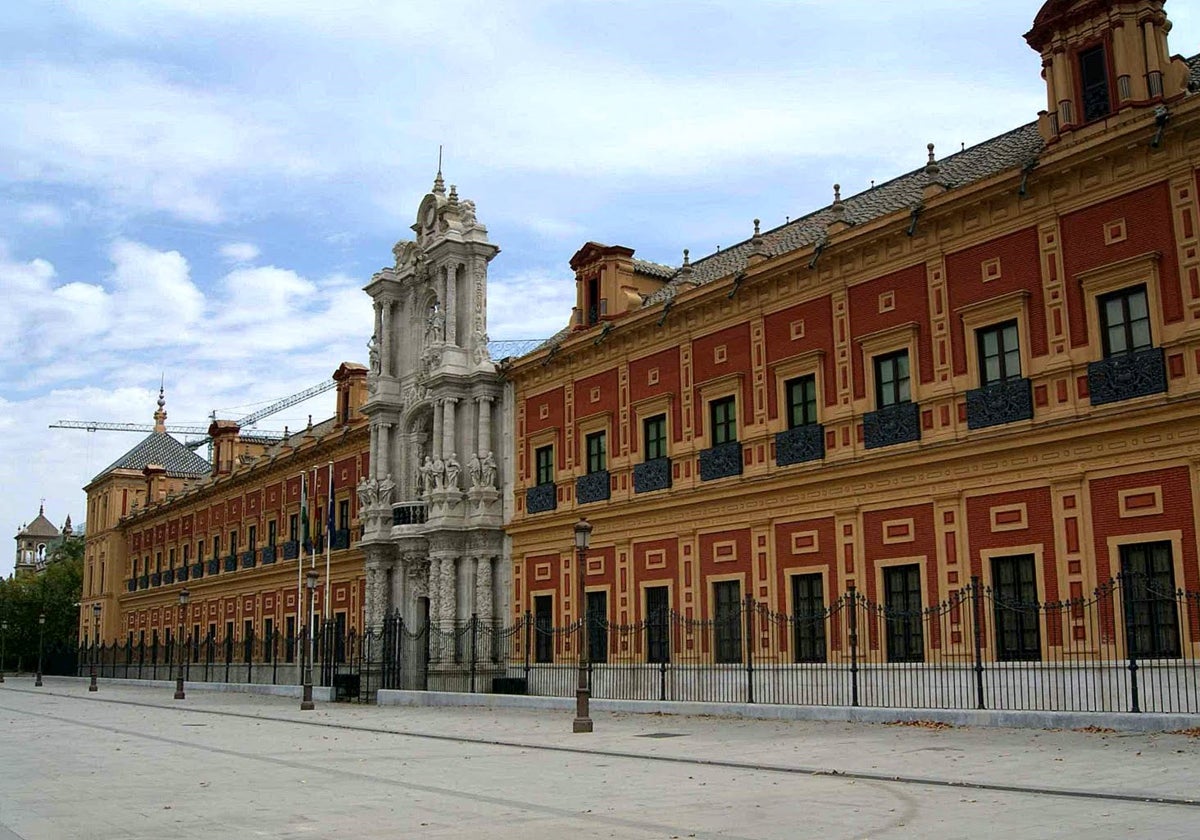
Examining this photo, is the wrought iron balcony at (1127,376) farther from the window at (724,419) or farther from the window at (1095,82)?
the window at (724,419)

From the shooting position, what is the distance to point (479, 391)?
34.0m

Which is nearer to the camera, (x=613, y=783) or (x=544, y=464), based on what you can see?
(x=613, y=783)

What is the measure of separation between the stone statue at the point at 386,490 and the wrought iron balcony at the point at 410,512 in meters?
1.25

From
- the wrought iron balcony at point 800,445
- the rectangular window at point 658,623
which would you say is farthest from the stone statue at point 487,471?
the wrought iron balcony at point 800,445

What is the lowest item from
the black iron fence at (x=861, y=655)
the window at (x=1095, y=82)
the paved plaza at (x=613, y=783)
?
the paved plaza at (x=613, y=783)

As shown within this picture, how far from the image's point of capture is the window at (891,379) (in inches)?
882

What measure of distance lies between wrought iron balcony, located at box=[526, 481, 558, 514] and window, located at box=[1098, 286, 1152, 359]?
15817 mm

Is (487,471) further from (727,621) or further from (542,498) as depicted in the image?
(727,621)

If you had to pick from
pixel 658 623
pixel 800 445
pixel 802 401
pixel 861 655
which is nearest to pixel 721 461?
pixel 800 445

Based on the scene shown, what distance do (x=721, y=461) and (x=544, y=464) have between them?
767 centimetres

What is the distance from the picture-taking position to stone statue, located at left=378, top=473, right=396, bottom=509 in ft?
121

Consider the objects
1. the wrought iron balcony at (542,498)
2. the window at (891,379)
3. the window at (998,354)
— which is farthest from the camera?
the wrought iron balcony at (542,498)

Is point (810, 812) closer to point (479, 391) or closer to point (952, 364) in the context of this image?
point (952, 364)

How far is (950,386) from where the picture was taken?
21281 mm
